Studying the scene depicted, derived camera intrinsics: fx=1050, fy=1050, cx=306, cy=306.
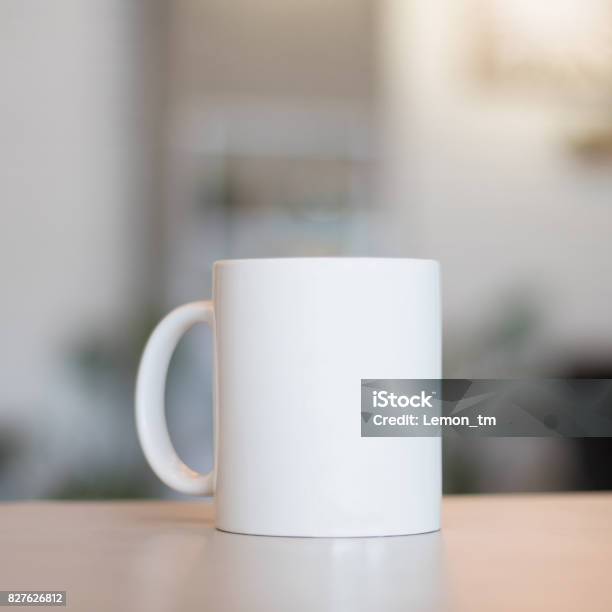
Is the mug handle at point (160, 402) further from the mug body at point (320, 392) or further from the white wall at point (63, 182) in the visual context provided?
the white wall at point (63, 182)

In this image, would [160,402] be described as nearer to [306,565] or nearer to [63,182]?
[306,565]

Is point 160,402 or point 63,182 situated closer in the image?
point 160,402

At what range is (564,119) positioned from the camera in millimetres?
2453

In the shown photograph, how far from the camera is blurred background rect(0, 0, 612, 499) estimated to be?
2.22 m

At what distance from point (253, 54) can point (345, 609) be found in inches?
82.6

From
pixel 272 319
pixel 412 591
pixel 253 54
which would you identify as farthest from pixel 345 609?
pixel 253 54

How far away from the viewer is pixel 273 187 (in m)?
2.28

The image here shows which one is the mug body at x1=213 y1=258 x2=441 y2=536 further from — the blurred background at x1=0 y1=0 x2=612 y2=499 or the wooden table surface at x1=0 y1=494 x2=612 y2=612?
the blurred background at x1=0 y1=0 x2=612 y2=499

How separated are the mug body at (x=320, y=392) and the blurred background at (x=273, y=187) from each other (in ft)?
5.45

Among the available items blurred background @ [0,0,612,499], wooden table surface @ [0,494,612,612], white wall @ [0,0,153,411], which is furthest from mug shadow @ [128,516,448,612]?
white wall @ [0,0,153,411]

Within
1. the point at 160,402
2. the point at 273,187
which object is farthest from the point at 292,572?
the point at 273,187

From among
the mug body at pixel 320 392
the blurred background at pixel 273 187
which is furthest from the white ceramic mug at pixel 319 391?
the blurred background at pixel 273 187

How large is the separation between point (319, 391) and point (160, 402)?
0.34 ft

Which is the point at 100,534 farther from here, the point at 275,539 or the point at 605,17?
the point at 605,17
